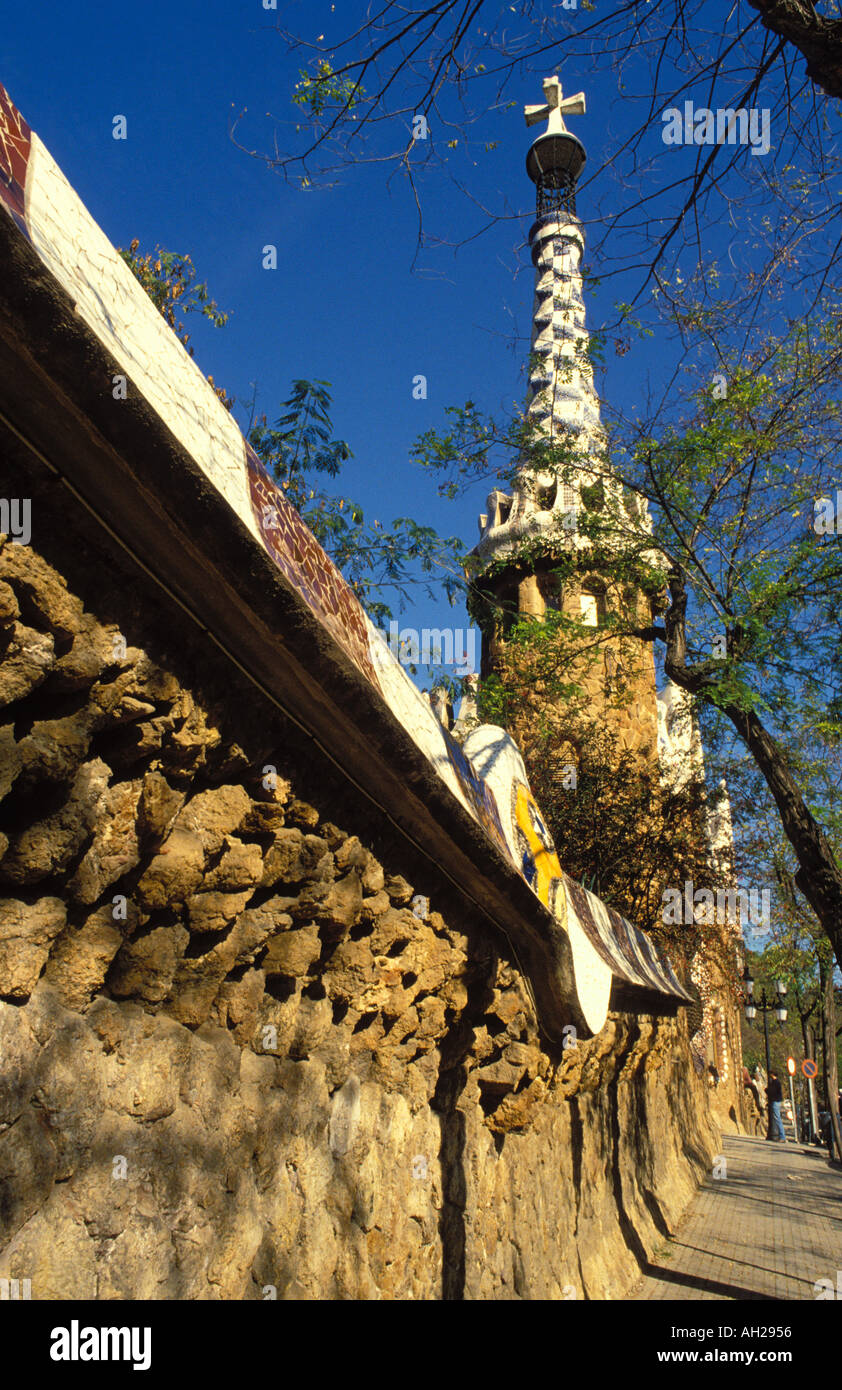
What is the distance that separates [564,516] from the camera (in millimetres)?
9883

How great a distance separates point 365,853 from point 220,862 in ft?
2.43

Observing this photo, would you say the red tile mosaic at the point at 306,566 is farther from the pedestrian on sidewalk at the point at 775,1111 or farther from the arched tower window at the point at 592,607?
the pedestrian on sidewalk at the point at 775,1111

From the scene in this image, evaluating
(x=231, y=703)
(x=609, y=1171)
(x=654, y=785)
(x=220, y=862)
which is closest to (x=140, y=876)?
(x=220, y=862)

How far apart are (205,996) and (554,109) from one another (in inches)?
928

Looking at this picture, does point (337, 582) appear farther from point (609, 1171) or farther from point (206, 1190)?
point (609, 1171)

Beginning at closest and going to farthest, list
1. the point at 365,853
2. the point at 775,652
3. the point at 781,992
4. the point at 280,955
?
the point at 280,955 < the point at 365,853 < the point at 775,652 < the point at 781,992

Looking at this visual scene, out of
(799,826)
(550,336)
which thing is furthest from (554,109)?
(799,826)

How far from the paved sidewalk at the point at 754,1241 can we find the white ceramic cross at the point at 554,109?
2087 cm

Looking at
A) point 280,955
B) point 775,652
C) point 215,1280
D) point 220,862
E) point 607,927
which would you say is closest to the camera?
point 215,1280

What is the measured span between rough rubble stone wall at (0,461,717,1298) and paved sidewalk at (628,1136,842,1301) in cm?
332

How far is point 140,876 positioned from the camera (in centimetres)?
203

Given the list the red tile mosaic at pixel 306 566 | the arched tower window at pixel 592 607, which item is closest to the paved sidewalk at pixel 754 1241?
the red tile mosaic at pixel 306 566

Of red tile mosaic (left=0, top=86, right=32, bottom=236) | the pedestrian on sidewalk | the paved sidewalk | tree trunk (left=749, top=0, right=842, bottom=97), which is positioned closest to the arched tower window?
the paved sidewalk

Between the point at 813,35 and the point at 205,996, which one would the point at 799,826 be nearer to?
the point at 813,35
